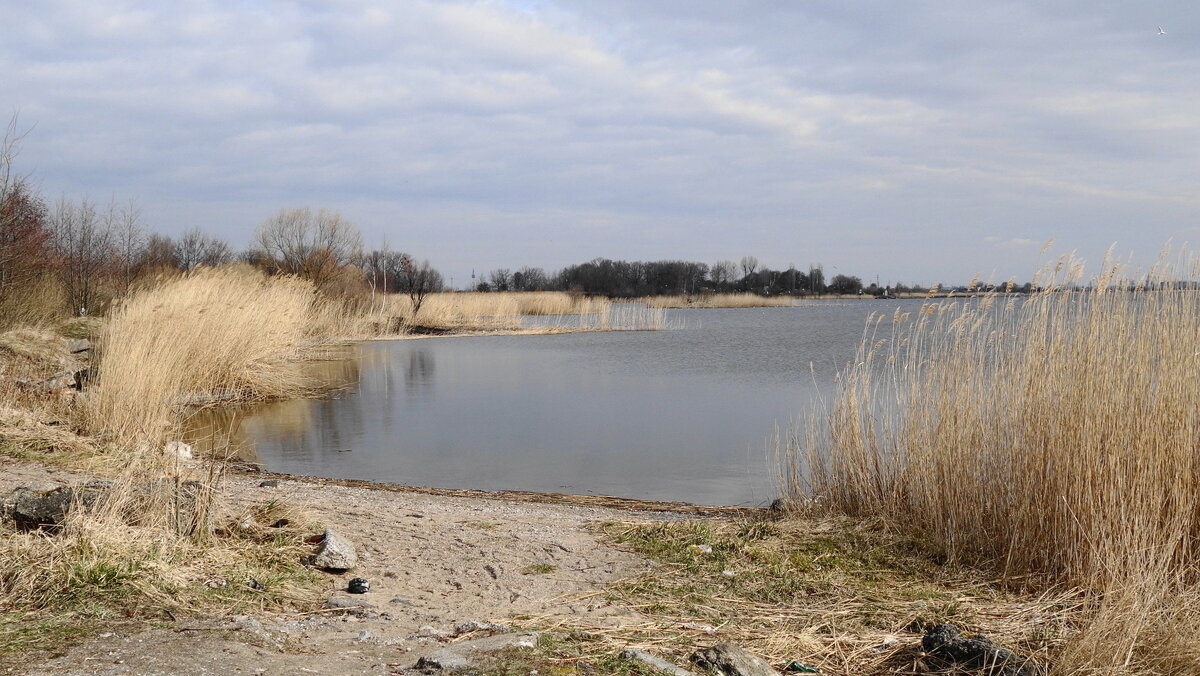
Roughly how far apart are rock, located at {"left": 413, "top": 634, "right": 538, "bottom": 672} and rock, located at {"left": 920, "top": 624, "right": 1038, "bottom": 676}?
172cm

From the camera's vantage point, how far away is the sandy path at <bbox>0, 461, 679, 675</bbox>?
10.2 ft

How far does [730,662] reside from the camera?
336cm

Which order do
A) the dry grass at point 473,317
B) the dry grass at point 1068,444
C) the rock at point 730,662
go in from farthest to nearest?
the dry grass at point 473,317, the dry grass at point 1068,444, the rock at point 730,662

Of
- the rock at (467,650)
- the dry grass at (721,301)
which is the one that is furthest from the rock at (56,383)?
the dry grass at (721,301)

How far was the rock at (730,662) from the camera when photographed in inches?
131

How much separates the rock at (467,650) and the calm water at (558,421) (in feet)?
16.3

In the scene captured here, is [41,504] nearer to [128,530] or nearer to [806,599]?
[128,530]

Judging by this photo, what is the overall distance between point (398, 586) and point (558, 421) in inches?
344

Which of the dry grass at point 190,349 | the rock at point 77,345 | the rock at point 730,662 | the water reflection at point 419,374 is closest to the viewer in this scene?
the rock at point 730,662

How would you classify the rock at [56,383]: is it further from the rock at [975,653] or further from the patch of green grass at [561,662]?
the rock at [975,653]

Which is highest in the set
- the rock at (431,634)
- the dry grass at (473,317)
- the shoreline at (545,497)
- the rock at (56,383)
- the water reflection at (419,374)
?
the dry grass at (473,317)

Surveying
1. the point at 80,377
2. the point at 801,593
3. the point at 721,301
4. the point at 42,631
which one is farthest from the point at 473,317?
the point at 42,631

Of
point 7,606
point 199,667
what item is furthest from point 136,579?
point 199,667

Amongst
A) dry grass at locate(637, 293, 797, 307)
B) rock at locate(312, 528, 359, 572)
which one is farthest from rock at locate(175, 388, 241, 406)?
dry grass at locate(637, 293, 797, 307)
